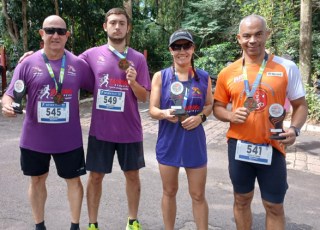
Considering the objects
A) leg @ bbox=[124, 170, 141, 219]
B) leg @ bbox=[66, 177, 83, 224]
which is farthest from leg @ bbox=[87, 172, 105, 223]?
leg @ bbox=[124, 170, 141, 219]

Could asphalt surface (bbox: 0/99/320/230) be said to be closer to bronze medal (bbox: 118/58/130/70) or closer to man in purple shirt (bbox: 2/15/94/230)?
man in purple shirt (bbox: 2/15/94/230)

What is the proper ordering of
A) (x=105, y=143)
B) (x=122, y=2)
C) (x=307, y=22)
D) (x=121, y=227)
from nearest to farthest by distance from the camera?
(x=105, y=143)
(x=121, y=227)
(x=307, y=22)
(x=122, y=2)

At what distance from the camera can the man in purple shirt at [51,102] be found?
3.14 meters

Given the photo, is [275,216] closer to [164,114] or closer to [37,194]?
[164,114]

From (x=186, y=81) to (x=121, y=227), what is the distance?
178 cm

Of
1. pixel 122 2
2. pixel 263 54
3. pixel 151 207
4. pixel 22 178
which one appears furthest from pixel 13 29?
pixel 263 54

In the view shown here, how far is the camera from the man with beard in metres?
3.34

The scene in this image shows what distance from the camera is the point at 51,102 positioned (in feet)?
10.3

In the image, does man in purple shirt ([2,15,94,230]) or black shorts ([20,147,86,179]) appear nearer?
man in purple shirt ([2,15,94,230])

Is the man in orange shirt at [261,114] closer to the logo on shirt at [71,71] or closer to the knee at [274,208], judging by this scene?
the knee at [274,208]

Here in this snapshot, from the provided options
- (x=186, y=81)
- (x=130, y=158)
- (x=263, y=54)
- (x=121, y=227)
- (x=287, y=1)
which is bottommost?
(x=121, y=227)

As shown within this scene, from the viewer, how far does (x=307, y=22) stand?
29.3ft

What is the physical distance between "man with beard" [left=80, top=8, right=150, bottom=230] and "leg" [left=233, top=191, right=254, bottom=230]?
3.36 ft

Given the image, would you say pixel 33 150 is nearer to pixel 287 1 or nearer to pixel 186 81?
pixel 186 81
